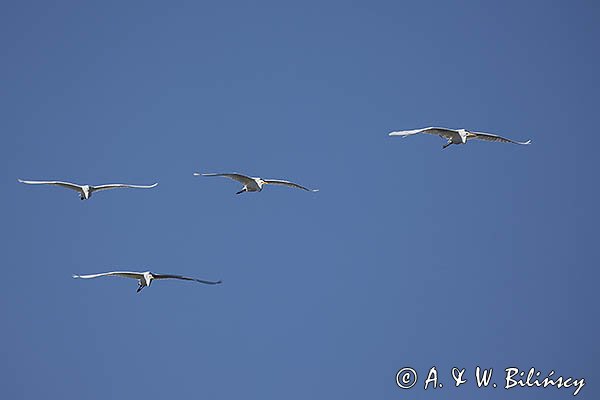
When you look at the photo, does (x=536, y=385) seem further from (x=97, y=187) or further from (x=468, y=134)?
(x=97, y=187)

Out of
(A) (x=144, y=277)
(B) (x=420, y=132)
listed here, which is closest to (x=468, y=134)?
(B) (x=420, y=132)

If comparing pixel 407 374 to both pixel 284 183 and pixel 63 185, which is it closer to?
pixel 284 183

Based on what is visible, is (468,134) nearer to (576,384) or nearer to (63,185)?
(576,384)

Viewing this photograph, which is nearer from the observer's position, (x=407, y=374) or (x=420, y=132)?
(x=420, y=132)

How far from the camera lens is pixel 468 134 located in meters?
53.5

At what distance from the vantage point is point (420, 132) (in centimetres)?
5103

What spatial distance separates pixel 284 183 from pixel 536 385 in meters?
12.3

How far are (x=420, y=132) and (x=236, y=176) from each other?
7396 mm

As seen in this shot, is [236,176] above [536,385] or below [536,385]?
above

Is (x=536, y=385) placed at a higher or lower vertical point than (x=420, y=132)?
lower

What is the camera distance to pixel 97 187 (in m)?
56.0

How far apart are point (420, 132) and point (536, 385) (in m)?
11.1

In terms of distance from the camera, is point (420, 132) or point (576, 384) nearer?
point (420, 132)

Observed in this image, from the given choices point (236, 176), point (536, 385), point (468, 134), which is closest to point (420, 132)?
point (468, 134)
